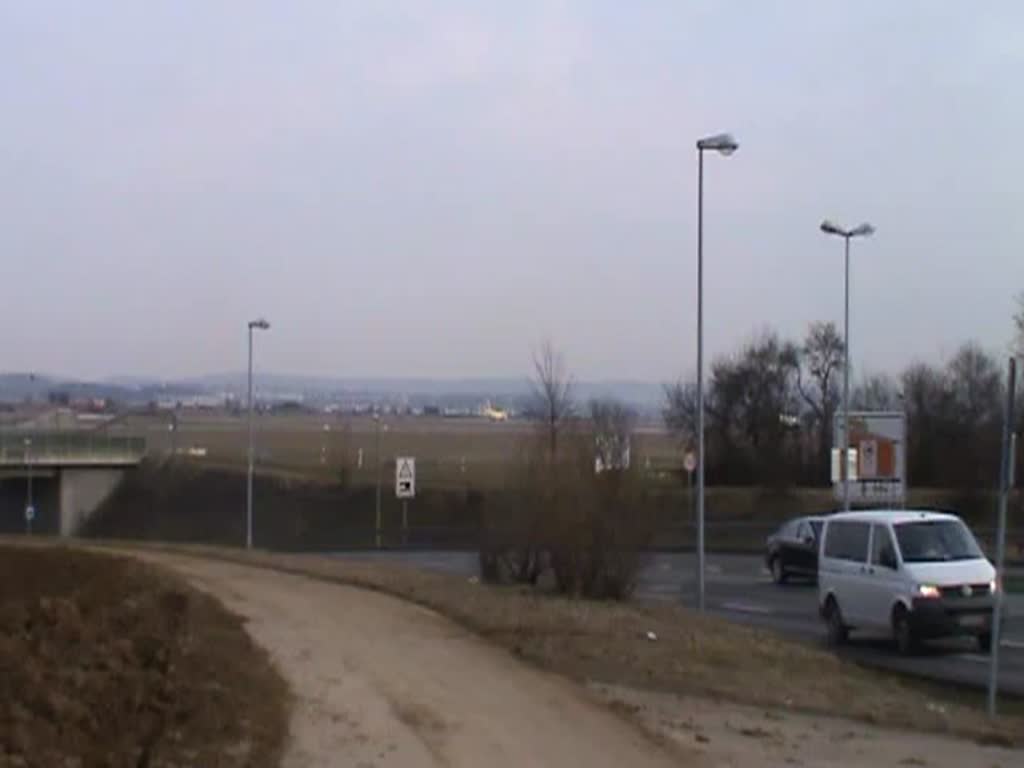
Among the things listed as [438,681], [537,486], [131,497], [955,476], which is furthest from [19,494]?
[438,681]

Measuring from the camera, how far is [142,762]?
973 centimetres

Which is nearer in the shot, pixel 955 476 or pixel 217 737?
pixel 217 737

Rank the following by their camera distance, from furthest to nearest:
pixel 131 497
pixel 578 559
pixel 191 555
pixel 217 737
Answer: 1. pixel 131 497
2. pixel 191 555
3. pixel 578 559
4. pixel 217 737

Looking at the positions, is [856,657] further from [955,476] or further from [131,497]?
[131,497]

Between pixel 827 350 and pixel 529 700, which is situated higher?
pixel 827 350

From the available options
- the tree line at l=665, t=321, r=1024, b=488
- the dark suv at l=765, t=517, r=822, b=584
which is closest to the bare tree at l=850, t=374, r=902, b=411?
the tree line at l=665, t=321, r=1024, b=488

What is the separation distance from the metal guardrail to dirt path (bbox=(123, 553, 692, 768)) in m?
66.5

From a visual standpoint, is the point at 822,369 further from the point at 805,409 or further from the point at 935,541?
the point at 935,541

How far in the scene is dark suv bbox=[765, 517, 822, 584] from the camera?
125 ft

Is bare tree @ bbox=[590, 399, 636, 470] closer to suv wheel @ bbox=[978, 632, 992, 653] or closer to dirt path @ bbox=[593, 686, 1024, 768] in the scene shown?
suv wheel @ bbox=[978, 632, 992, 653]

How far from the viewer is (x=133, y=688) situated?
1196cm

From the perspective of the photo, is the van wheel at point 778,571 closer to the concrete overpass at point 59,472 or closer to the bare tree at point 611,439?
the bare tree at point 611,439

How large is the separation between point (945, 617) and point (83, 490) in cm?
7075

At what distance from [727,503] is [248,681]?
6226 centimetres
